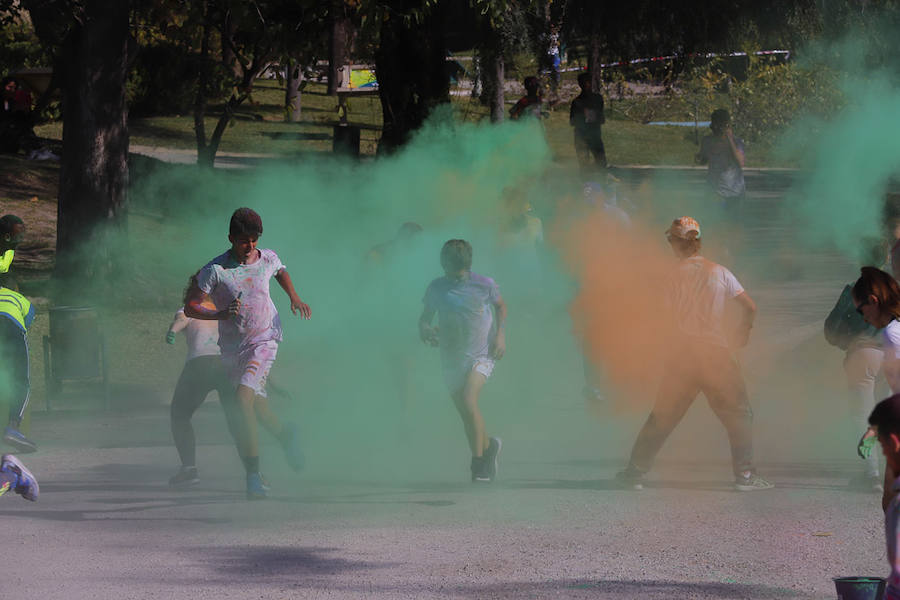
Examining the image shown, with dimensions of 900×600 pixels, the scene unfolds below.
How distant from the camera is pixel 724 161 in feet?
43.9

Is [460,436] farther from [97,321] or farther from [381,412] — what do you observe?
[97,321]

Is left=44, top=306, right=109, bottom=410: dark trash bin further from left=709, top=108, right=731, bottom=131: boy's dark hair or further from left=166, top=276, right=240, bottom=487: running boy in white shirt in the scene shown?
left=709, top=108, right=731, bottom=131: boy's dark hair

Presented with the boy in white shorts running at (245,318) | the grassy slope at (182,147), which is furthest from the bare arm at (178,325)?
the grassy slope at (182,147)

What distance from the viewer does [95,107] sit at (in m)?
13.3

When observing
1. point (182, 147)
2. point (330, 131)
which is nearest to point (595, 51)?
point (330, 131)

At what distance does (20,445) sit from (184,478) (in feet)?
4.90

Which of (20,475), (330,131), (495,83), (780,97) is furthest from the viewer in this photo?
(330,131)

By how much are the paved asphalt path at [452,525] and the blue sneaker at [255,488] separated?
82 mm

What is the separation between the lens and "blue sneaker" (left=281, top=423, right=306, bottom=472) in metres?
7.38

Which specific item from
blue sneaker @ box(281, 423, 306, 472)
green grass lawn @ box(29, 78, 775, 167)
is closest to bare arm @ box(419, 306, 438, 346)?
blue sneaker @ box(281, 423, 306, 472)

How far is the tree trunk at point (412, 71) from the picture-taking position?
47.7 feet

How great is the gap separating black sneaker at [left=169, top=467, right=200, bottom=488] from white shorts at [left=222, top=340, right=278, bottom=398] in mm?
648

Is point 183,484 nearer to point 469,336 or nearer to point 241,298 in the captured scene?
point 241,298

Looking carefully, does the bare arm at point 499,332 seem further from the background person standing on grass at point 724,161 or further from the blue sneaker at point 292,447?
the background person standing on grass at point 724,161
